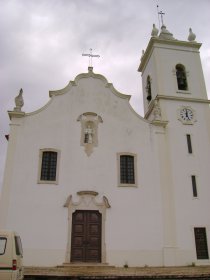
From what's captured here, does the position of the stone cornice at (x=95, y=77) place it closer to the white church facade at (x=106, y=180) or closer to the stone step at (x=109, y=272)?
the white church facade at (x=106, y=180)

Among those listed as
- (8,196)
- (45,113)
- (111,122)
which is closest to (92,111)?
(111,122)

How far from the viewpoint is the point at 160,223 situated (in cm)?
1605

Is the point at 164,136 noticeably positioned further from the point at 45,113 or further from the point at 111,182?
the point at 45,113

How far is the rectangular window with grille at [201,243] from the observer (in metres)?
16.0

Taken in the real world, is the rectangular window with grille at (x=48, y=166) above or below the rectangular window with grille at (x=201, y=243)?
above

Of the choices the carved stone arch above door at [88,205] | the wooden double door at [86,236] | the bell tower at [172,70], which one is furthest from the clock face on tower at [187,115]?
the wooden double door at [86,236]

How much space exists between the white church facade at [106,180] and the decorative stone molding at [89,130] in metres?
0.06

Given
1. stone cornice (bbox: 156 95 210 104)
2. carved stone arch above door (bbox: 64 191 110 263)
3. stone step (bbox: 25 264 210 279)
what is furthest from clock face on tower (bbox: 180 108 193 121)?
stone step (bbox: 25 264 210 279)

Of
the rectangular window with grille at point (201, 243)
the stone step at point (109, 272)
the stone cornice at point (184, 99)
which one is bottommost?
the stone step at point (109, 272)

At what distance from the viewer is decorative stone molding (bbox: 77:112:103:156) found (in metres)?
17.0

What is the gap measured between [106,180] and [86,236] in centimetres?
313

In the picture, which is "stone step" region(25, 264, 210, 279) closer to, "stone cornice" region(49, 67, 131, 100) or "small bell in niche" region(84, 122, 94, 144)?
"small bell in niche" region(84, 122, 94, 144)

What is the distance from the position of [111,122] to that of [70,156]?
3.35 metres

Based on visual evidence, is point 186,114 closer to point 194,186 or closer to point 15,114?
point 194,186
